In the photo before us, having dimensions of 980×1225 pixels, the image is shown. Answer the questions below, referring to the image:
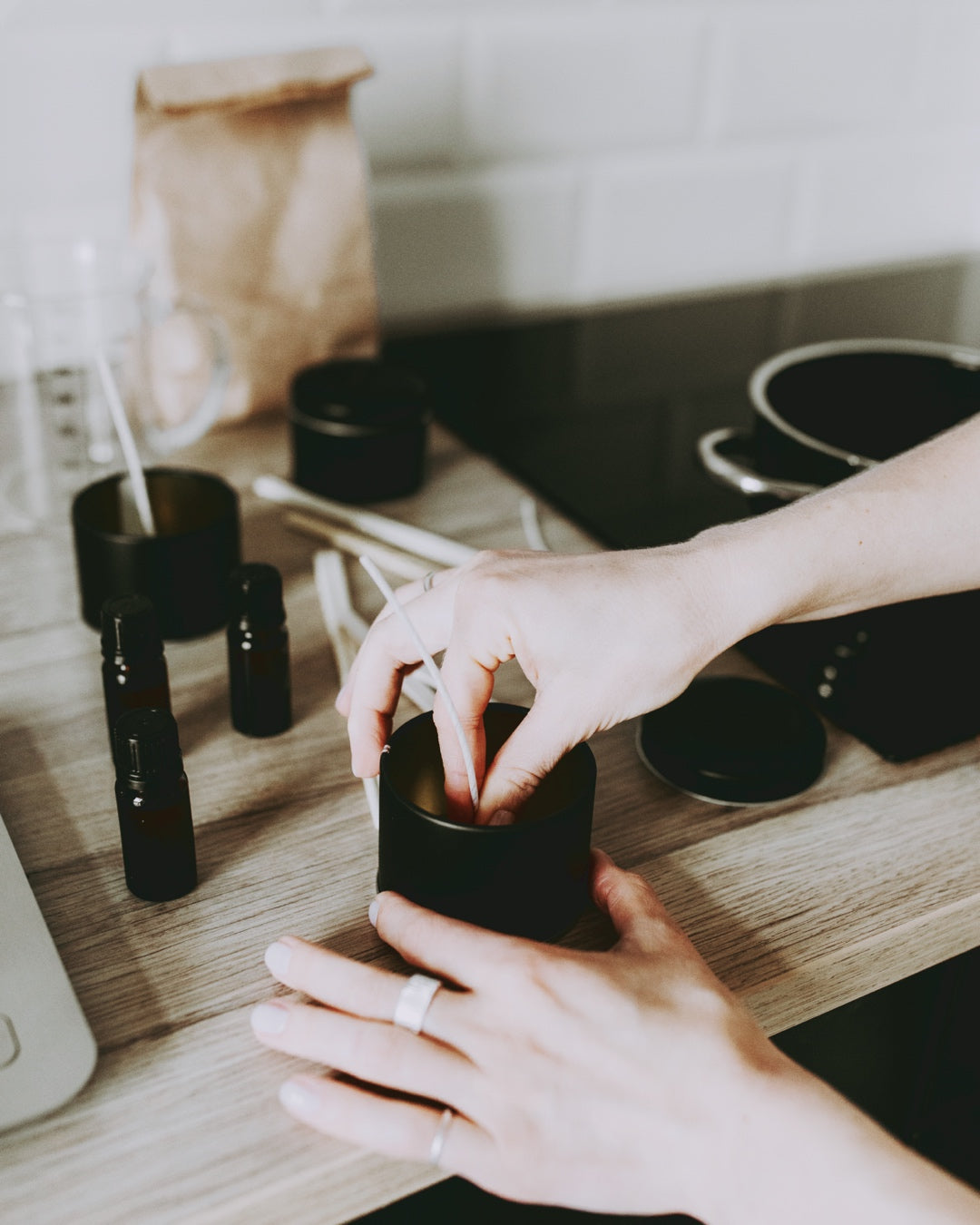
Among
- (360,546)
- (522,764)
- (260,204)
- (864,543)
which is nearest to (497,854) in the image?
(522,764)

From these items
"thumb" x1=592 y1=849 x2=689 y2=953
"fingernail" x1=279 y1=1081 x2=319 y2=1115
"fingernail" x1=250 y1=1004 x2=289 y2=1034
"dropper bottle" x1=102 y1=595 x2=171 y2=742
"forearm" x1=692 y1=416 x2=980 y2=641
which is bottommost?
"fingernail" x1=279 y1=1081 x2=319 y2=1115

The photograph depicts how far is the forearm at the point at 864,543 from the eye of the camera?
0.59m

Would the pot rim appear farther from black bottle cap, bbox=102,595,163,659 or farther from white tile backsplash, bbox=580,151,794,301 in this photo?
white tile backsplash, bbox=580,151,794,301

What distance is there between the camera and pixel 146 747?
521mm

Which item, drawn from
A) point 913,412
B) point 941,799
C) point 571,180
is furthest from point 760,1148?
point 571,180

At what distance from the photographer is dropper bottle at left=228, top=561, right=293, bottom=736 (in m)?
0.65

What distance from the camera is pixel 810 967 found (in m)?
0.54

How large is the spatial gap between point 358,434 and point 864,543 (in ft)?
1.35

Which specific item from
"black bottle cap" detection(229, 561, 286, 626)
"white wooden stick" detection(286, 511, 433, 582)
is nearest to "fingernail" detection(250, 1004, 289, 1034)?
"black bottle cap" detection(229, 561, 286, 626)

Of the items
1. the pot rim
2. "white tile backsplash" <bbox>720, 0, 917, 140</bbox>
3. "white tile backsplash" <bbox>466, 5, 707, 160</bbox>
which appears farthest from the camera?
"white tile backsplash" <bbox>720, 0, 917, 140</bbox>

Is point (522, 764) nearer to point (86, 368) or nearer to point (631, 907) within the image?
point (631, 907)

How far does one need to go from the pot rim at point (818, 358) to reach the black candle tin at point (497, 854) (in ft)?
0.88

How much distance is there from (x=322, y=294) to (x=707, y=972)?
2.31ft

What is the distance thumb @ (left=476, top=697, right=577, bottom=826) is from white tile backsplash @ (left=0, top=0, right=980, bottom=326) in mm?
741
